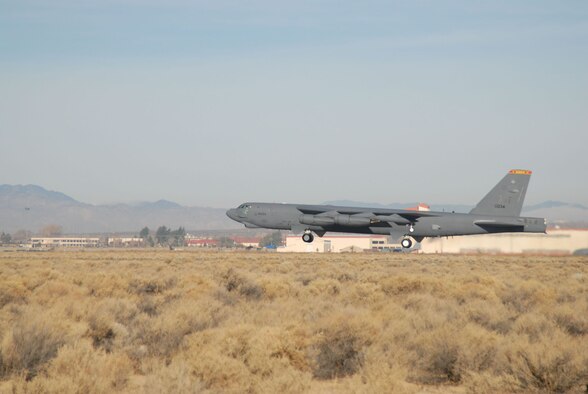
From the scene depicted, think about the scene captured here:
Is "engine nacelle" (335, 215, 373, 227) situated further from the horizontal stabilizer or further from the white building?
the horizontal stabilizer

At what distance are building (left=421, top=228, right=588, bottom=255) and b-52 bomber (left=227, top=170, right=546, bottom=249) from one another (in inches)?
110

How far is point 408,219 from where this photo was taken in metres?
58.2

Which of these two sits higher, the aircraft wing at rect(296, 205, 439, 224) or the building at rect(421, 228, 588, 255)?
the aircraft wing at rect(296, 205, 439, 224)

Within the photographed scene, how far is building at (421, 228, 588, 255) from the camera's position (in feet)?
199

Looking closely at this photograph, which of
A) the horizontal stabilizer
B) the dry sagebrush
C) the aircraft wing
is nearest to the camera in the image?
the dry sagebrush

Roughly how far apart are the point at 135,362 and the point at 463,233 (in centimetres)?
4592

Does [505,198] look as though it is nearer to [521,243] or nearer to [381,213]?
[521,243]

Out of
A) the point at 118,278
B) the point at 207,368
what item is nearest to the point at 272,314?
the point at 207,368

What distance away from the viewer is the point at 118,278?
28641mm

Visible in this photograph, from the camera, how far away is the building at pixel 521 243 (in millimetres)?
60594

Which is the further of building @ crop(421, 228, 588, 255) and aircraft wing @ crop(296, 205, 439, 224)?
building @ crop(421, 228, 588, 255)

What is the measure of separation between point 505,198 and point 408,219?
7.32 meters

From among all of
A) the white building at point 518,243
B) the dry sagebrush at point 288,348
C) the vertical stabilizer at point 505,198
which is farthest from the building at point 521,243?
the dry sagebrush at point 288,348

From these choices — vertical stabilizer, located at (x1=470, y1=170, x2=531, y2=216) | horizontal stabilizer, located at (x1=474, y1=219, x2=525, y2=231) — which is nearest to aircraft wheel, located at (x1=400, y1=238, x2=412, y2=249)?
horizontal stabilizer, located at (x1=474, y1=219, x2=525, y2=231)
